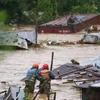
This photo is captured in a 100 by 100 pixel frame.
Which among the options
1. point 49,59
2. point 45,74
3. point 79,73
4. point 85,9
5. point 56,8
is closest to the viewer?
point 45,74

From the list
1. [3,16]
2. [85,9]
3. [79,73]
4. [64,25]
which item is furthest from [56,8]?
[3,16]

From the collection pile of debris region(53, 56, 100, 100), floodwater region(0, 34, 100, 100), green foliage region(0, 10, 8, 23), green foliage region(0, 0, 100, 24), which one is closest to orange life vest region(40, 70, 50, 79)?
floodwater region(0, 34, 100, 100)

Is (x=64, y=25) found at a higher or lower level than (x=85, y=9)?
lower

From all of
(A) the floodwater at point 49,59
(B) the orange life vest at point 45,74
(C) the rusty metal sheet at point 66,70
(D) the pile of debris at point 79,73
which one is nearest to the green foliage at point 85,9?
(A) the floodwater at point 49,59

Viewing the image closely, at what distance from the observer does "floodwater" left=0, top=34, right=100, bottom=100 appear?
1822cm

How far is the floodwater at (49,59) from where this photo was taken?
1822 centimetres

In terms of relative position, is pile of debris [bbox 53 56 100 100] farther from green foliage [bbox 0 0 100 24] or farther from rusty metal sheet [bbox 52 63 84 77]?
green foliage [bbox 0 0 100 24]

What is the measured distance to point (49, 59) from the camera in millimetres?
27922

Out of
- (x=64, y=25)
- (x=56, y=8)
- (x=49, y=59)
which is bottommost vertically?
(x=49, y=59)

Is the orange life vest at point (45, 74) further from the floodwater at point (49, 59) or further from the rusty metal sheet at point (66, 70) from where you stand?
the rusty metal sheet at point (66, 70)

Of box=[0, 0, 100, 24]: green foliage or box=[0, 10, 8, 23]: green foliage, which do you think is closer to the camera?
box=[0, 10, 8, 23]: green foliage

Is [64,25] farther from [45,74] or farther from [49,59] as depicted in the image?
[45,74]

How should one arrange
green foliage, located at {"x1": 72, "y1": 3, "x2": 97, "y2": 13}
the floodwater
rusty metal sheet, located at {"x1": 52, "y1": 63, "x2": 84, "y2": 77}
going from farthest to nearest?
1. green foliage, located at {"x1": 72, "y1": 3, "x2": 97, "y2": 13}
2. rusty metal sheet, located at {"x1": 52, "y1": 63, "x2": 84, "y2": 77}
3. the floodwater

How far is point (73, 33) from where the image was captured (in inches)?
1636
